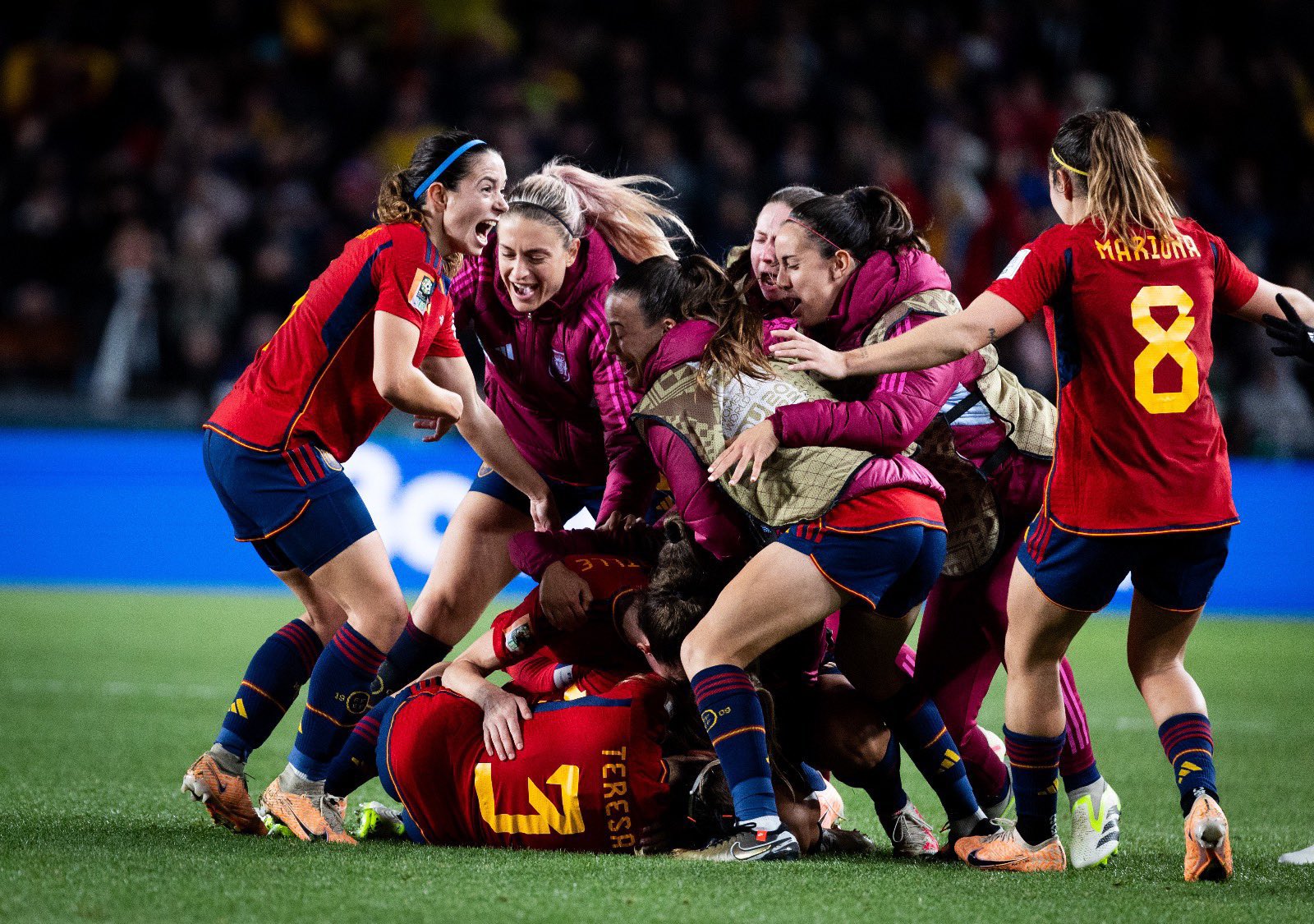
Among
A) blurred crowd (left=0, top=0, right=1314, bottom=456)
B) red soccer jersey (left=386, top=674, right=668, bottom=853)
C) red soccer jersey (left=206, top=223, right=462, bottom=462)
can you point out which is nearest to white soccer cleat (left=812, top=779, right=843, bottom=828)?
red soccer jersey (left=386, top=674, right=668, bottom=853)

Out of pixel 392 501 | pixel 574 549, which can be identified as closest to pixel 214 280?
pixel 392 501

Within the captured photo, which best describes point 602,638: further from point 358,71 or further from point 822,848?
point 358,71

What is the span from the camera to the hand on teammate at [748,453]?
3398 millimetres

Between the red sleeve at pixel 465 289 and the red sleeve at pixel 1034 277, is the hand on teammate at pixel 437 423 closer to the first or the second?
the red sleeve at pixel 465 289

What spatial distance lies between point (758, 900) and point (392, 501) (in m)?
6.92

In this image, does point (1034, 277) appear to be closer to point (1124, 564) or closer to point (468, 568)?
point (1124, 564)

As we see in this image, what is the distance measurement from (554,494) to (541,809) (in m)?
1.48

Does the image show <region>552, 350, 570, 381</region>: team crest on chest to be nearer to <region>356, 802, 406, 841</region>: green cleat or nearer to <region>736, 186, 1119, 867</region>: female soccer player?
<region>736, 186, 1119, 867</region>: female soccer player

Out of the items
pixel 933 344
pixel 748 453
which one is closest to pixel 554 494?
pixel 748 453

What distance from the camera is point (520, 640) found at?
3.80 metres

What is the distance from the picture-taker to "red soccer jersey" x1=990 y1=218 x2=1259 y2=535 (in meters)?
3.38

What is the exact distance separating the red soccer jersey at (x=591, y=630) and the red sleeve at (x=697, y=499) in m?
0.23

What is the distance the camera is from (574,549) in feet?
12.9

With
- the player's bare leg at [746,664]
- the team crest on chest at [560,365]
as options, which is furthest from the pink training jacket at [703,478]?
the team crest on chest at [560,365]
